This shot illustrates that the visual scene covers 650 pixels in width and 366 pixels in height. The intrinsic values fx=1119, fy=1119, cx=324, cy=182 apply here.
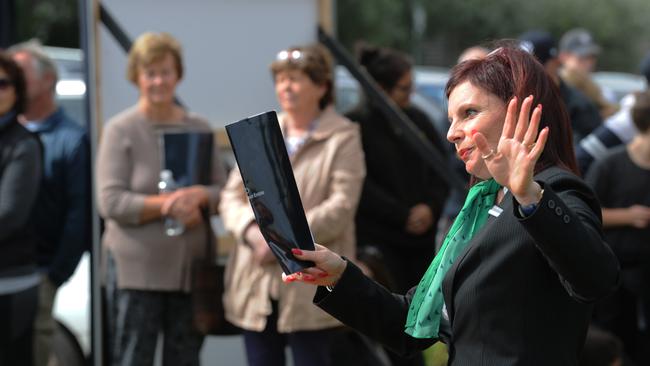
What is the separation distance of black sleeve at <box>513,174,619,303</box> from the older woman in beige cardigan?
10.0ft

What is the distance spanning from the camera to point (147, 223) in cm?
512

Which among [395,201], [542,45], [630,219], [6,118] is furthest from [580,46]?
[6,118]

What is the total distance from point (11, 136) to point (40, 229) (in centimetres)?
58

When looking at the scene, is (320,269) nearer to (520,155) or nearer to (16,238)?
(520,155)

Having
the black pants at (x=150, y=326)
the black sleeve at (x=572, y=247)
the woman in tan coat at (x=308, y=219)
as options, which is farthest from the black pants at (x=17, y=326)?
the black sleeve at (x=572, y=247)

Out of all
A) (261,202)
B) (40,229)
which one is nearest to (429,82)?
(40,229)

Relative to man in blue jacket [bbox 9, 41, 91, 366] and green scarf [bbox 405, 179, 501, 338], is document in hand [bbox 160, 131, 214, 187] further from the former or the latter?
green scarf [bbox 405, 179, 501, 338]

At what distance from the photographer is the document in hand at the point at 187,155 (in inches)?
200

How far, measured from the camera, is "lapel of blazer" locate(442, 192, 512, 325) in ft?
7.87

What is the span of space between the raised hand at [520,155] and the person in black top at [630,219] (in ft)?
11.7

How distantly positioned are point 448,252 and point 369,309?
257 mm

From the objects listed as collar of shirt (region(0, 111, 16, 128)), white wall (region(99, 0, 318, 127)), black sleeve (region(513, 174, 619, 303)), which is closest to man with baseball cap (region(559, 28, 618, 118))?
white wall (region(99, 0, 318, 127))

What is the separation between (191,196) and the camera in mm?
5117

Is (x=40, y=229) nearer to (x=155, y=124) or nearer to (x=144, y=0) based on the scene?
(x=155, y=124)
